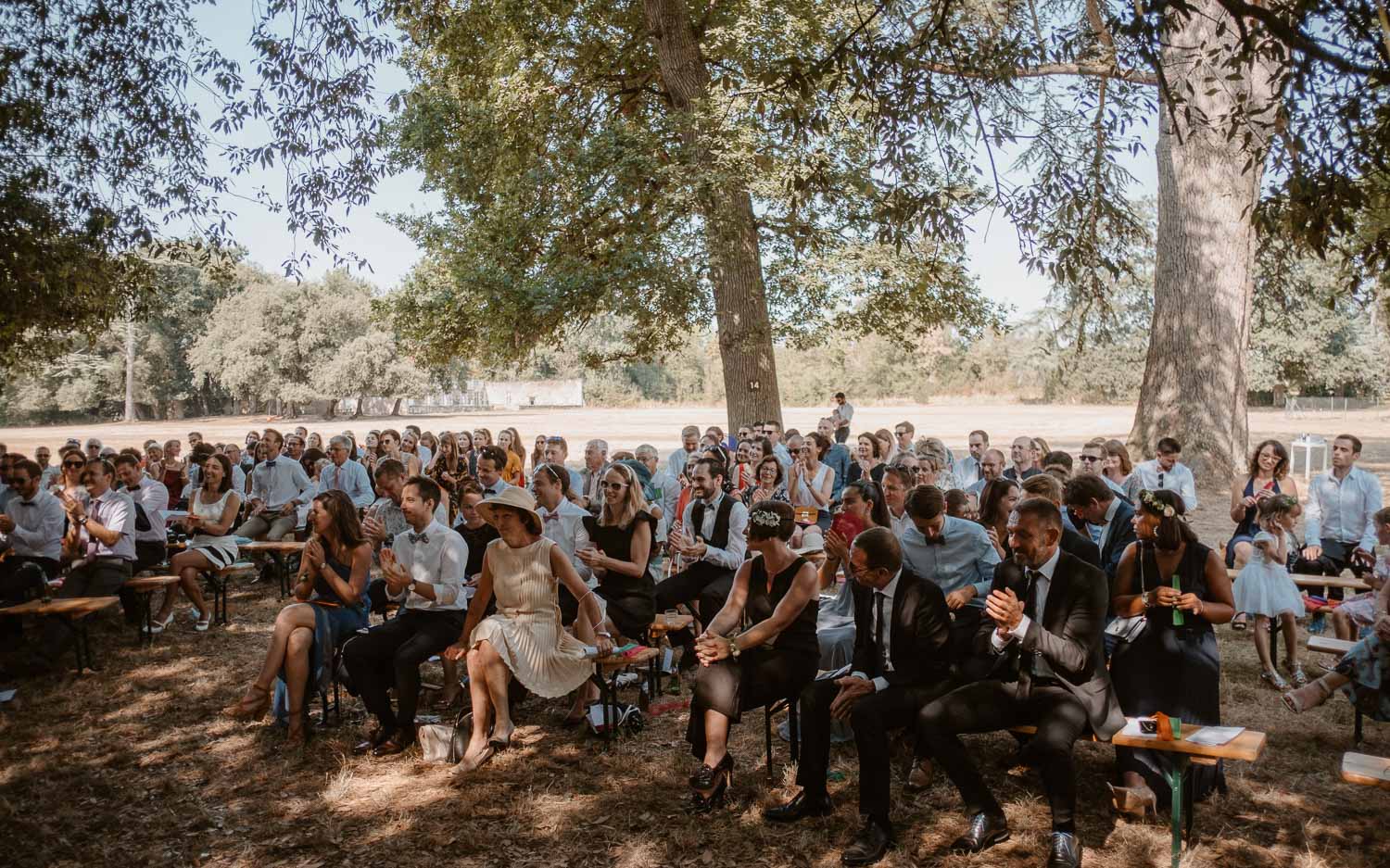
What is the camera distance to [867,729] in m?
4.40

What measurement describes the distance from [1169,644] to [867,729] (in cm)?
153

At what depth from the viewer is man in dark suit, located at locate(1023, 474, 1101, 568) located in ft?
16.4

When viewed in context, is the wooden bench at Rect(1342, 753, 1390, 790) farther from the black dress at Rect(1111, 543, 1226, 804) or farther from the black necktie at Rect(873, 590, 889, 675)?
the black necktie at Rect(873, 590, 889, 675)

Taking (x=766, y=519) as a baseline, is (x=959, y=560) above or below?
below

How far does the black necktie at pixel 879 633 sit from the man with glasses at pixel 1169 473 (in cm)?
489

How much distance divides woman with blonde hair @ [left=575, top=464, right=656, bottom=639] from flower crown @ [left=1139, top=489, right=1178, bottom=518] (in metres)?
3.12

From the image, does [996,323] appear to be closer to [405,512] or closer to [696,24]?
[696,24]

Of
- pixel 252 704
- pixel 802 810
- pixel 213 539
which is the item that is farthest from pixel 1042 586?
pixel 213 539

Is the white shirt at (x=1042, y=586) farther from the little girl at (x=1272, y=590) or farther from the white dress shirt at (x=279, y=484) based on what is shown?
the white dress shirt at (x=279, y=484)

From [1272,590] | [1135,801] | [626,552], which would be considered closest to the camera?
[1135,801]

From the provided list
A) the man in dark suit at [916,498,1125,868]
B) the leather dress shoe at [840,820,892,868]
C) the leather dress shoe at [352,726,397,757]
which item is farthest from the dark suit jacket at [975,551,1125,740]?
the leather dress shoe at [352,726,397,757]

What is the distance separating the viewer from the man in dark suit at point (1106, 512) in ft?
16.9

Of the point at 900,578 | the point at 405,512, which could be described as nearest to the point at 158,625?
the point at 405,512

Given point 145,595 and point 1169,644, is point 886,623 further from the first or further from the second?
point 145,595
